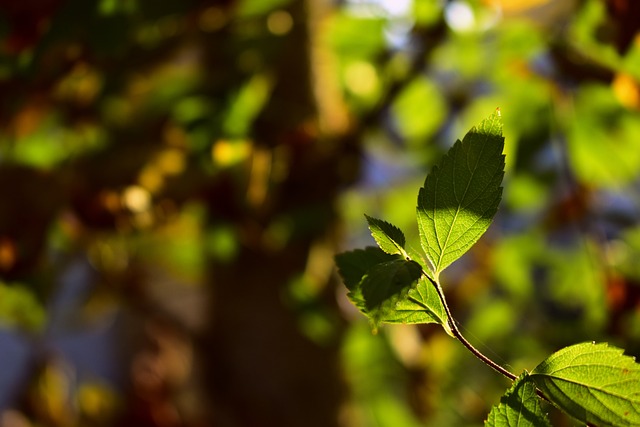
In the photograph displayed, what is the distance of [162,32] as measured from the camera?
0.58 metres

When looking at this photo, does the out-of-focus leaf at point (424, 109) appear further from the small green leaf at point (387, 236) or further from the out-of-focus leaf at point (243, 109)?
the small green leaf at point (387, 236)

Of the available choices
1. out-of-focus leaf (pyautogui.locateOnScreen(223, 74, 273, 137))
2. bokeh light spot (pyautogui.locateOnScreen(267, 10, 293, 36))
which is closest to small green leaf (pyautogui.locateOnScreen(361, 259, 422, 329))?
out-of-focus leaf (pyautogui.locateOnScreen(223, 74, 273, 137))

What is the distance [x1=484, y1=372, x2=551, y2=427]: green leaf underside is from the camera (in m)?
0.20

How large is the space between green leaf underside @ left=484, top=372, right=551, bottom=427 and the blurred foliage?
21cm

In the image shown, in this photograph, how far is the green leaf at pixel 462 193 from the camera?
0.22 meters

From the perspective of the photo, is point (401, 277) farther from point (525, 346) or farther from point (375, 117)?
point (525, 346)

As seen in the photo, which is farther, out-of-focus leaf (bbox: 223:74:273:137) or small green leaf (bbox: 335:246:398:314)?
out-of-focus leaf (bbox: 223:74:273:137)

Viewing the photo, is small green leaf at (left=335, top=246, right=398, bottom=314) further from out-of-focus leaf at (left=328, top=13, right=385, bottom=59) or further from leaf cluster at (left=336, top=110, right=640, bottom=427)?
out-of-focus leaf at (left=328, top=13, right=385, bottom=59)

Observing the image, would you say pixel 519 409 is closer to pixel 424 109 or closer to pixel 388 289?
pixel 388 289

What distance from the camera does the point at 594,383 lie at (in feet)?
0.67

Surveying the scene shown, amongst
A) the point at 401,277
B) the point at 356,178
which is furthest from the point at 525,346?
the point at 401,277

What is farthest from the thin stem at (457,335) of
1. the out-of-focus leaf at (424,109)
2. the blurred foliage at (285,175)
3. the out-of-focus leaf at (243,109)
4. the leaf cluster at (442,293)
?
the out-of-focus leaf at (424,109)

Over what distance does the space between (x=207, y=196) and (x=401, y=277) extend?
44cm

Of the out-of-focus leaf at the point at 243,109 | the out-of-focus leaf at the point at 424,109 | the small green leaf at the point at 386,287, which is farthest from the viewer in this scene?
the out-of-focus leaf at the point at 424,109
